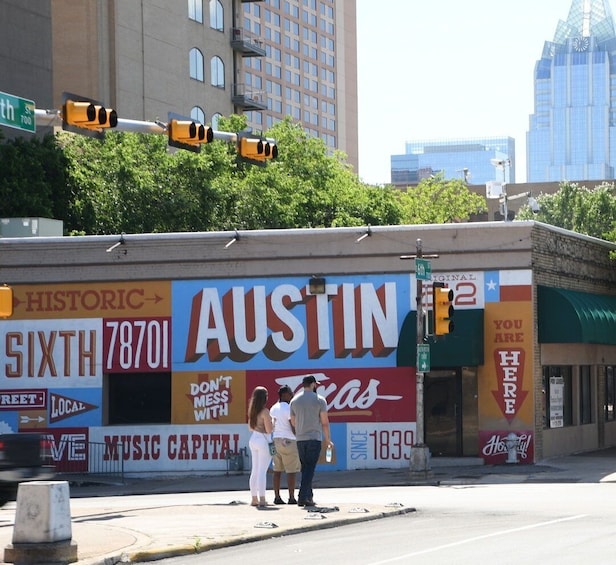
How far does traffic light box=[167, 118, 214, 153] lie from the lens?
18578 millimetres

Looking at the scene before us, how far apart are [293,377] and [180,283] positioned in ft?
11.3

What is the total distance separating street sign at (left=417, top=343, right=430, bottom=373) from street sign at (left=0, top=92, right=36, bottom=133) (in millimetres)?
10775

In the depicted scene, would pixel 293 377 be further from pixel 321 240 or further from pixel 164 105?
pixel 164 105

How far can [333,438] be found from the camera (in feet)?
97.7

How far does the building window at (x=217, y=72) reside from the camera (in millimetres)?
87625

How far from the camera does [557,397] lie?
31469mm

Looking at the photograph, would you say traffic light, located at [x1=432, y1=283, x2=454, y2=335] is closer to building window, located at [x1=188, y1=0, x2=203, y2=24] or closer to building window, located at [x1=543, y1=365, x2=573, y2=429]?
building window, located at [x1=543, y1=365, x2=573, y2=429]

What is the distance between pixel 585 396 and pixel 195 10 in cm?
5635

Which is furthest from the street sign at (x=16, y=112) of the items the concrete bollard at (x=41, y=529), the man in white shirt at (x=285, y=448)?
the concrete bollard at (x=41, y=529)

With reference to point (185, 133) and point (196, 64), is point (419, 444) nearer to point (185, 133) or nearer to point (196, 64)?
point (185, 133)

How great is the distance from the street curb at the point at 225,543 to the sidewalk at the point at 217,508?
0.01 metres

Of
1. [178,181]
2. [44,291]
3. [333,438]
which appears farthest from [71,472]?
[178,181]

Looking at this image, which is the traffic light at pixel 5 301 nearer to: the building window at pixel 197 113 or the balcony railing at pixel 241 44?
the building window at pixel 197 113

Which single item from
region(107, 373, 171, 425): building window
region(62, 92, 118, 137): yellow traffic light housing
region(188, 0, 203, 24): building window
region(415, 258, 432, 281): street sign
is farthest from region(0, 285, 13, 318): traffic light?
region(188, 0, 203, 24): building window
